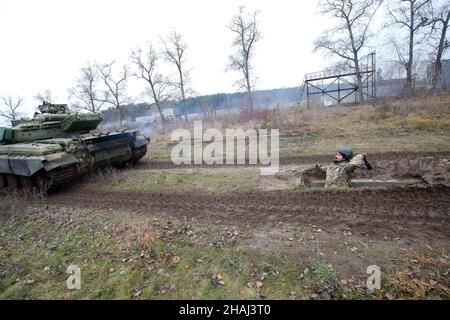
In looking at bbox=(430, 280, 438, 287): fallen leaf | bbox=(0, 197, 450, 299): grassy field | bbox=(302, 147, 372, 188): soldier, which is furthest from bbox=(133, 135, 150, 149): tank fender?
bbox=(430, 280, 438, 287): fallen leaf

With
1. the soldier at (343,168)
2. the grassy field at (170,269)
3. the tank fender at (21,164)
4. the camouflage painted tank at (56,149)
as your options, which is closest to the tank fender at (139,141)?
the camouflage painted tank at (56,149)

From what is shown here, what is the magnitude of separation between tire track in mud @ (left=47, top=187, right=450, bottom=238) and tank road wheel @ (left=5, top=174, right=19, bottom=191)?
2834 millimetres

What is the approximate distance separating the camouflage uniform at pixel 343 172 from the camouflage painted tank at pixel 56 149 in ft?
22.3

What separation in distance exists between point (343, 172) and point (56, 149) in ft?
24.6

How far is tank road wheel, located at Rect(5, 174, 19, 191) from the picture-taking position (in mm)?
8047

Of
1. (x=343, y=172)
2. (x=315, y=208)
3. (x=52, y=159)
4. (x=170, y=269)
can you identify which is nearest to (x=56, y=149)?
(x=52, y=159)

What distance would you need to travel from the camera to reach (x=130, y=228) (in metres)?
4.87

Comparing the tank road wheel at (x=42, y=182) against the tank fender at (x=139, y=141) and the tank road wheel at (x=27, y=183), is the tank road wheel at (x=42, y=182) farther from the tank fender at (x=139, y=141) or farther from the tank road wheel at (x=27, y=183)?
the tank fender at (x=139, y=141)

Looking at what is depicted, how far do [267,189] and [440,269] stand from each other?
142 inches
